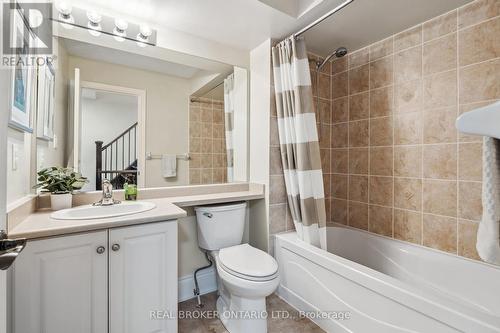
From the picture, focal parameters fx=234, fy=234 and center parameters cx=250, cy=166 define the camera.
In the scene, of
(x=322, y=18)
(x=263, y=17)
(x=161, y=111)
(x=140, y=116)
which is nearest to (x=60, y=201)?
(x=140, y=116)

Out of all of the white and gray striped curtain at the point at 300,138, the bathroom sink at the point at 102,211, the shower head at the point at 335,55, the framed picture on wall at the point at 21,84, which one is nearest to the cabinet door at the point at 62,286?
the bathroom sink at the point at 102,211

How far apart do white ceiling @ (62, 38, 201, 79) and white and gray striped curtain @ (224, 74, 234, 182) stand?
1.01 ft

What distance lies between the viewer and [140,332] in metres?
1.27

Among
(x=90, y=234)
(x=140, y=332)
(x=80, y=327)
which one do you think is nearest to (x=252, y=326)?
(x=140, y=332)

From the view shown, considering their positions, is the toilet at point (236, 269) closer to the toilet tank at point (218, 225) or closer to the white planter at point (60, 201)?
the toilet tank at point (218, 225)

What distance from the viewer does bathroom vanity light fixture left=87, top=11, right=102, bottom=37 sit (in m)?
1.56

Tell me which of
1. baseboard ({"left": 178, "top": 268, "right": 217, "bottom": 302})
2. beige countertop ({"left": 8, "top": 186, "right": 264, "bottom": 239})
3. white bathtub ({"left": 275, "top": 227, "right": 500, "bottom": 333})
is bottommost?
baseboard ({"left": 178, "top": 268, "right": 217, "bottom": 302})

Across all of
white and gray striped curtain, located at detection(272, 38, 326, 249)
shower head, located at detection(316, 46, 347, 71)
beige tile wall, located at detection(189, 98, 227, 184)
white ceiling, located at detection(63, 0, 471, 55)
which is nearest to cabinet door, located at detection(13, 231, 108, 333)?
beige tile wall, located at detection(189, 98, 227, 184)

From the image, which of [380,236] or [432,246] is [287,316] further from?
[432,246]

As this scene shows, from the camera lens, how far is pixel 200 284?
6.61 feet

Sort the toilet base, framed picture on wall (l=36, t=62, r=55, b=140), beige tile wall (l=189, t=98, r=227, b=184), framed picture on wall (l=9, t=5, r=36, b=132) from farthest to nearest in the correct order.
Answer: beige tile wall (l=189, t=98, r=227, b=184), the toilet base, framed picture on wall (l=36, t=62, r=55, b=140), framed picture on wall (l=9, t=5, r=36, b=132)

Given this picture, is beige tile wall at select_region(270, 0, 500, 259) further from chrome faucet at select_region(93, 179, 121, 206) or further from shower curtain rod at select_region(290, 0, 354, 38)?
chrome faucet at select_region(93, 179, 121, 206)

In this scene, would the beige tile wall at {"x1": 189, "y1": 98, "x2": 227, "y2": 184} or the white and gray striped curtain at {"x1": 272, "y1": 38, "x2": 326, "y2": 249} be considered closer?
the white and gray striped curtain at {"x1": 272, "y1": 38, "x2": 326, "y2": 249}

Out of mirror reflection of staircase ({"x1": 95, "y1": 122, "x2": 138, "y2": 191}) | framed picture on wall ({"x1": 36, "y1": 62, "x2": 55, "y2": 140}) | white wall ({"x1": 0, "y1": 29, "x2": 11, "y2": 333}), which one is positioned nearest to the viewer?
white wall ({"x1": 0, "y1": 29, "x2": 11, "y2": 333})
